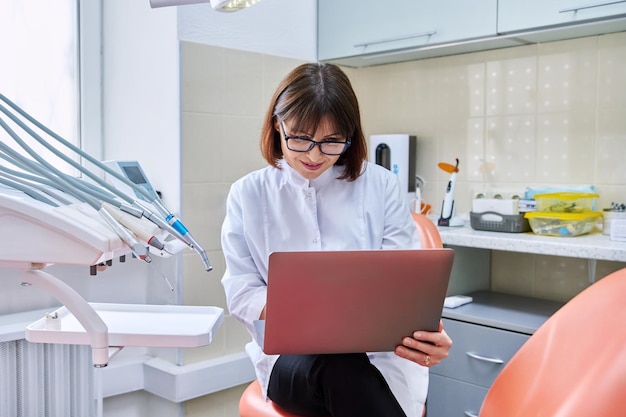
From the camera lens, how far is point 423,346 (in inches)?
51.0

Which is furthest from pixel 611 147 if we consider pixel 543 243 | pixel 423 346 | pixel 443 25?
pixel 423 346

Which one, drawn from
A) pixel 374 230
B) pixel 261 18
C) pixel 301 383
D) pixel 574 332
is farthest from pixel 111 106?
pixel 574 332

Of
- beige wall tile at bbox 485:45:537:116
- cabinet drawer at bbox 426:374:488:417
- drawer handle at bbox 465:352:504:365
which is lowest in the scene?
cabinet drawer at bbox 426:374:488:417

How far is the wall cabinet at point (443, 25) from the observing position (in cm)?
198

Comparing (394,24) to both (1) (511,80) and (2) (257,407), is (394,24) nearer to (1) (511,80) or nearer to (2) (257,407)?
(1) (511,80)

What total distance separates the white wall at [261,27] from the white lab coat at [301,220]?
794mm

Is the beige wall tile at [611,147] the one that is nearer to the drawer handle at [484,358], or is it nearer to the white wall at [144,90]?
the drawer handle at [484,358]

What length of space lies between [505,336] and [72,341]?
51.8 inches

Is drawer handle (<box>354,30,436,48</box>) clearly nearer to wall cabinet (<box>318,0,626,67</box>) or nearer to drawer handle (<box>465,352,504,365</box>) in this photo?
wall cabinet (<box>318,0,626,67</box>)

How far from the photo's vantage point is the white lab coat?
1590 millimetres

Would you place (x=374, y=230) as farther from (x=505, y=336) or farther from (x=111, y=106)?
(x=111, y=106)

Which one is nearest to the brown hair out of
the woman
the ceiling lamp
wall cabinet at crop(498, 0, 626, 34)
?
the woman

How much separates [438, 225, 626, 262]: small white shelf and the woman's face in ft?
2.40

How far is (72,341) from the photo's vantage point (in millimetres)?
1092
